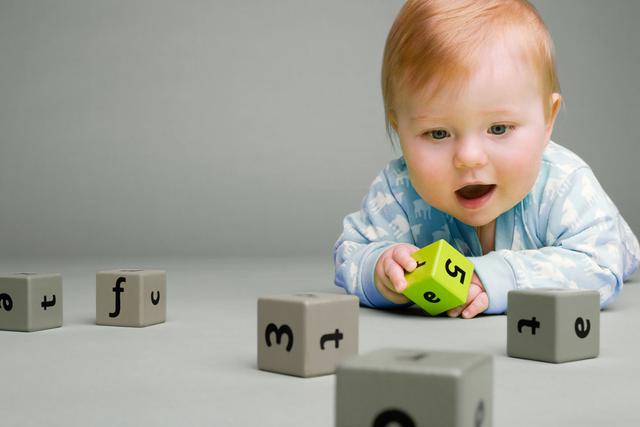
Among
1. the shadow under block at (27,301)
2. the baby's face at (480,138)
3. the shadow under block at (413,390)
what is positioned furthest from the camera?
the baby's face at (480,138)

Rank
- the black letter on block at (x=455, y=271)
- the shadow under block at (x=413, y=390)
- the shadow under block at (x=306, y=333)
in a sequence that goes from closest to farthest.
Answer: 1. the shadow under block at (x=413, y=390)
2. the shadow under block at (x=306, y=333)
3. the black letter on block at (x=455, y=271)

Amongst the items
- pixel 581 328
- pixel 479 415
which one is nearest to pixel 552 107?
pixel 581 328

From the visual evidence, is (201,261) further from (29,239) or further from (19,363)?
(19,363)

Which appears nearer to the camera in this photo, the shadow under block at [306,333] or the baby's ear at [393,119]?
the shadow under block at [306,333]

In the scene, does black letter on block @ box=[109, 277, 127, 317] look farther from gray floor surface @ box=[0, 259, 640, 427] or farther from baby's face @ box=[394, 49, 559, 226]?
baby's face @ box=[394, 49, 559, 226]

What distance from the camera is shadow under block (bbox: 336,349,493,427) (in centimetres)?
76

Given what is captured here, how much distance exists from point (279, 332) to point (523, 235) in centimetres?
104

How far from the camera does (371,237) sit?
7.41 feet

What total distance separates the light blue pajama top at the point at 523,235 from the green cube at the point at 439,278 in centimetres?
8

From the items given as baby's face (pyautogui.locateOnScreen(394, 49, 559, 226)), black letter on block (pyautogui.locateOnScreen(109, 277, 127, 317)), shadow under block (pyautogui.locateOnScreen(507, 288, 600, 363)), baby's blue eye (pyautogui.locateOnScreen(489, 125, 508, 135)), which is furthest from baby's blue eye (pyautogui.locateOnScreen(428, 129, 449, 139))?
black letter on block (pyautogui.locateOnScreen(109, 277, 127, 317))

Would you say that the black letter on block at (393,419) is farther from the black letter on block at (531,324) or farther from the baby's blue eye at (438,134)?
the baby's blue eye at (438,134)

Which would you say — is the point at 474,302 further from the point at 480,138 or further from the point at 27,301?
the point at 27,301

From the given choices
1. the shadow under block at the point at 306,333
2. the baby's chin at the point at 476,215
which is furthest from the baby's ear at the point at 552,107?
the shadow under block at the point at 306,333

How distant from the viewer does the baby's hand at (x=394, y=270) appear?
1849mm
